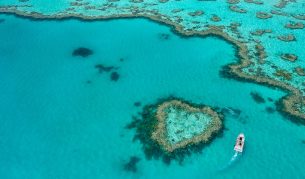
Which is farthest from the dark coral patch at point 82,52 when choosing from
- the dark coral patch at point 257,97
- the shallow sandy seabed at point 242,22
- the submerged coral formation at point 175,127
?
the dark coral patch at point 257,97

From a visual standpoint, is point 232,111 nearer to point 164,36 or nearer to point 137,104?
point 137,104

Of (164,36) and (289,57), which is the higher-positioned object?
(164,36)

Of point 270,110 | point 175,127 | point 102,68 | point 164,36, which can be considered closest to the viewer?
point 175,127

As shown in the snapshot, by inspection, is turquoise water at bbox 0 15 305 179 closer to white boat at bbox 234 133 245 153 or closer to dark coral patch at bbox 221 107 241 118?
dark coral patch at bbox 221 107 241 118

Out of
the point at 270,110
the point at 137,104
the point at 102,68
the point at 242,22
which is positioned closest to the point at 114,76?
the point at 102,68

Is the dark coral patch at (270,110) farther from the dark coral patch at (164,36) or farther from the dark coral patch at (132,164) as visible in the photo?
the dark coral patch at (164,36)

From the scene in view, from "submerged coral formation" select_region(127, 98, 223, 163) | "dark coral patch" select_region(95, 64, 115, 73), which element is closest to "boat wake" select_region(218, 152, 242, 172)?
"submerged coral formation" select_region(127, 98, 223, 163)
